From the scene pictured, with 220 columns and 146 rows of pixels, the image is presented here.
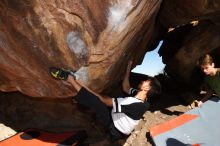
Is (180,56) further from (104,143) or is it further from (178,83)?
(104,143)

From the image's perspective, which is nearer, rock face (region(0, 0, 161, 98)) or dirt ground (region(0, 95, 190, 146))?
rock face (region(0, 0, 161, 98))

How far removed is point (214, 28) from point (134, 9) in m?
3.41

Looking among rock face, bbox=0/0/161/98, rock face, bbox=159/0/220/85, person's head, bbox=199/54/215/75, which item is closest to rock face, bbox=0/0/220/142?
rock face, bbox=0/0/161/98

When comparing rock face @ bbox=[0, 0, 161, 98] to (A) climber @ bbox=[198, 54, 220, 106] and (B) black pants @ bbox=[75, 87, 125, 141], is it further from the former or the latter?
(A) climber @ bbox=[198, 54, 220, 106]

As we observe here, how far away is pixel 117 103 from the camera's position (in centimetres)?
468

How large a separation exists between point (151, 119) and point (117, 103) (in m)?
2.21

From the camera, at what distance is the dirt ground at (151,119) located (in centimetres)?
586

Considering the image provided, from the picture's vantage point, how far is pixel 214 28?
6.89 meters

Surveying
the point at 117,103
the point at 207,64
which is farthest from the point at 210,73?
the point at 117,103

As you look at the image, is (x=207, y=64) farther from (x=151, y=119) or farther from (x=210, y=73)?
(x=151, y=119)

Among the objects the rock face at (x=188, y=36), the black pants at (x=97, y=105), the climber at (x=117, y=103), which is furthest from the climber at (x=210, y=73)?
the black pants at (x=97, y=105)

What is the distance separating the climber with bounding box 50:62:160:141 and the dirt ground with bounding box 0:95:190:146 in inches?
40.8

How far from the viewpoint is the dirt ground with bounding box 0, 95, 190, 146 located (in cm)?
586

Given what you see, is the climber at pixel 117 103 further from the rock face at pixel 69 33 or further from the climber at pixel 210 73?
the climber at pixel 210 73
